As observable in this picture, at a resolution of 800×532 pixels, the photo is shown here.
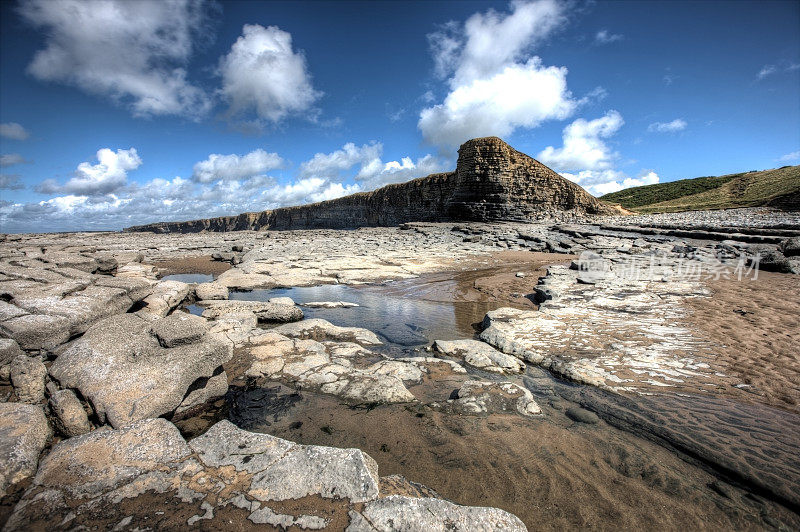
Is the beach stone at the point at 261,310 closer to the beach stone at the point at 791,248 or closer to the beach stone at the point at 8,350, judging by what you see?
the beach stone at the point at 8,350

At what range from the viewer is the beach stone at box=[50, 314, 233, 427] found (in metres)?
2.55

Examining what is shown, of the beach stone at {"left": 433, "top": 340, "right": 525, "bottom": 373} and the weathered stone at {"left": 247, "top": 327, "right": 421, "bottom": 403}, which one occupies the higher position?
the weathered stone at {"left": 247, "top": 327, "right": 421, "bottom": 403}

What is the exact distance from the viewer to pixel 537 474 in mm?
2238

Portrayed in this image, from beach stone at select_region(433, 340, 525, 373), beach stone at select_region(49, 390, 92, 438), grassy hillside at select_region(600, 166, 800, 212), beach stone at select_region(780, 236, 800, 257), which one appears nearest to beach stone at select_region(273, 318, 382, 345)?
beach stone at select_region(433, 340, 525, 373)

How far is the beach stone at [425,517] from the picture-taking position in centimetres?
157

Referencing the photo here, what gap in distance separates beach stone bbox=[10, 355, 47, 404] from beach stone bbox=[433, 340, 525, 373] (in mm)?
3967

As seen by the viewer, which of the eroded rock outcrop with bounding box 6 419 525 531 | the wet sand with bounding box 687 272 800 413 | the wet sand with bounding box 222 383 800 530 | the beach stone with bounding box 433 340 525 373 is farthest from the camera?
the beach stone with bounding box 433 340 525 373

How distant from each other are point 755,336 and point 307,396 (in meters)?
6.04

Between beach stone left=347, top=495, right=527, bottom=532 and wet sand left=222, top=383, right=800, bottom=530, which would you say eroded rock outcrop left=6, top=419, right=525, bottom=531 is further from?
wet sand left=222, top=383, right=800, bottom=530

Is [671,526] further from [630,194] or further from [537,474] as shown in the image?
[630,194]

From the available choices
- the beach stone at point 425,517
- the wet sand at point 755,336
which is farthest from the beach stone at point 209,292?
the wet sand at point 755,336

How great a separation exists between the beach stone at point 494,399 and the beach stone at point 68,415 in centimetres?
297

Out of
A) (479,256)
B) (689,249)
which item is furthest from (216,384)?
(689,249)

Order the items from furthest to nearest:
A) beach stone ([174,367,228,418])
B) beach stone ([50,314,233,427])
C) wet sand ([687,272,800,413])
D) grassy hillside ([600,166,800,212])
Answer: grassy hillside ([600,166,800,212]) → wet sand ([687,272,800,413]) → beach stone ([174,367,228,418]) → beach stone ([50,314,233,427])
